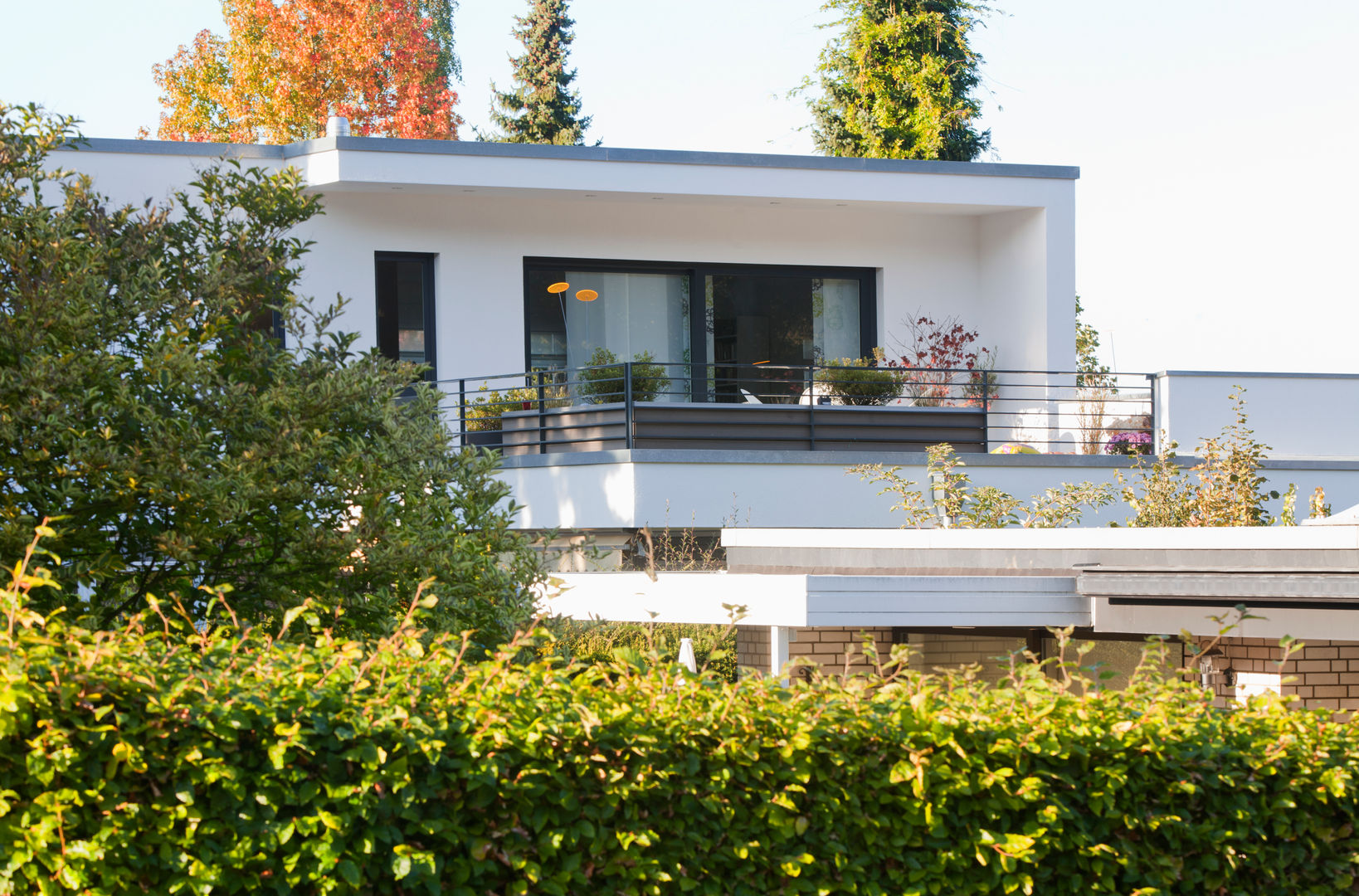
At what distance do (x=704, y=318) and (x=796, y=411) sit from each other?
3.56 m

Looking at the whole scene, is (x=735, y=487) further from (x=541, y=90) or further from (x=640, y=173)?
(x=541, y=90)

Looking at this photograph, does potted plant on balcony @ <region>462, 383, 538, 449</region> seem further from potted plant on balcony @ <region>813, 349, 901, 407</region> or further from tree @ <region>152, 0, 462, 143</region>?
tree @ <region>152, 0, 462, 143</region>

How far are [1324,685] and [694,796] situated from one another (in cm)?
468

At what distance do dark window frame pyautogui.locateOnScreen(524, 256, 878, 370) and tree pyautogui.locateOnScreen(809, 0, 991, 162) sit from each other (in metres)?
9.12

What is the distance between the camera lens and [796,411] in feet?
44.3

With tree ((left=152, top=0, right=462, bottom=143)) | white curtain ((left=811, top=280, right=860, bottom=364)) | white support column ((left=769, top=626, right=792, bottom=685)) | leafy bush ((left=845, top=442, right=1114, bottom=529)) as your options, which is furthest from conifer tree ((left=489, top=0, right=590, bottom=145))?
white support column ((left=769, top=626, right=792, bottom=685))

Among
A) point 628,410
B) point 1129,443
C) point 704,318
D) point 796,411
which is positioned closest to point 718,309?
point 704,318

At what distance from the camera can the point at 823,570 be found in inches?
303

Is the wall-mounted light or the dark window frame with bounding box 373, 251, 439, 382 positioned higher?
the dark window frame with bounding box 373, 251, 439, 382

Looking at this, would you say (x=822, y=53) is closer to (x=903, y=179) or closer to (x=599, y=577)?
(x=903, y=179)

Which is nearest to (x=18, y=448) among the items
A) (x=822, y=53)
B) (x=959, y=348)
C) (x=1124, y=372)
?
(x=1124, y=372)

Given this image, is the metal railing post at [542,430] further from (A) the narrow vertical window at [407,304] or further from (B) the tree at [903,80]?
(B) the tree at [903,80]

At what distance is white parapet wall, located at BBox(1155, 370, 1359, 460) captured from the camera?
1445 centimetres

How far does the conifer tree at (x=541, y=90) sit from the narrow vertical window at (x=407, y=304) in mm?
19128
